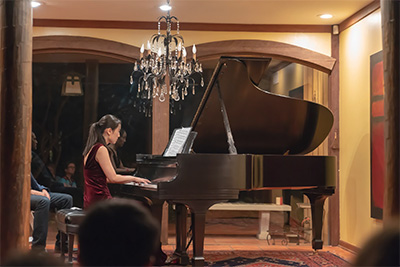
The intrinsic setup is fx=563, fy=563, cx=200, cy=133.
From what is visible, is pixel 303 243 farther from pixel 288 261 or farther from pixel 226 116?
pixel 226 116

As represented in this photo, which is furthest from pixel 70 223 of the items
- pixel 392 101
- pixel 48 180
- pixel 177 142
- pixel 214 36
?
pixel 214 36

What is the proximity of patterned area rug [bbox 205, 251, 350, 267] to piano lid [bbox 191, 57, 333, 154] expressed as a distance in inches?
43.0

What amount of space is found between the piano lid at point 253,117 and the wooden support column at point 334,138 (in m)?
1.35

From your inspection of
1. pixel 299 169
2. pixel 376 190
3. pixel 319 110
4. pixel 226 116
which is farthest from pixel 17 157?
pixel 376 190

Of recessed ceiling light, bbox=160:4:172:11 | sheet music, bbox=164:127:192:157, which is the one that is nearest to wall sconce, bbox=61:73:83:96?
recessed ceiling light, bbox=160:4:172:11

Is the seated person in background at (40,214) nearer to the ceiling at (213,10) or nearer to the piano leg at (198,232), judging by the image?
the piano leg at (198,232)

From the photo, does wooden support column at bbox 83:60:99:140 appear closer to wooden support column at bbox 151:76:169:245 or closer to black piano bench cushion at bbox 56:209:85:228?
wooden support column at bbox 151:76:169:245

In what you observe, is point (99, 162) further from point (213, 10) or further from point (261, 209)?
point (261, 209)

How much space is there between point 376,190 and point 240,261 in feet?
5.11

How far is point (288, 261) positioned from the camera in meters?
5.64

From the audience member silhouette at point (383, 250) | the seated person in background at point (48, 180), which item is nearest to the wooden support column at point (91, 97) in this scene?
the seated person in background at point (48, 180)

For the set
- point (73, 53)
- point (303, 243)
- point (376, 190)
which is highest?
point (73, 53)

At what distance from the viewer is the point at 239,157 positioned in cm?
456

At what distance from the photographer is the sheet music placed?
477cm
